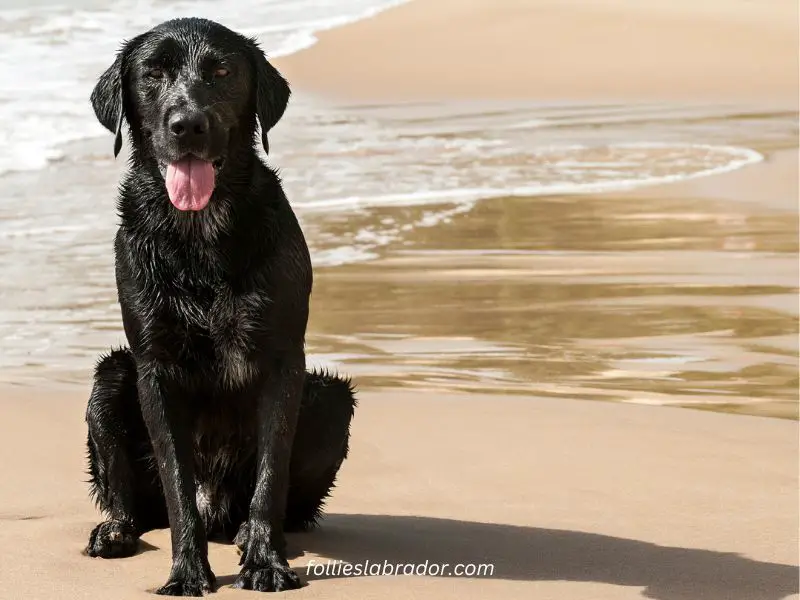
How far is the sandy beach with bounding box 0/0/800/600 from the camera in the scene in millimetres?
4277

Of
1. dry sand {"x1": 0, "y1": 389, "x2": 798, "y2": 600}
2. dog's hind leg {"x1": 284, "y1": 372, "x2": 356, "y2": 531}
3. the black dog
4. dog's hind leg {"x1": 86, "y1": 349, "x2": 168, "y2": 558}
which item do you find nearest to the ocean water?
dry sand {"x1": 0, "y1": 389, "x2": 798, "y2": 600}

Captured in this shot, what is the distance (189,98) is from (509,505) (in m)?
1.85

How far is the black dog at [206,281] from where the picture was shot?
403 cm

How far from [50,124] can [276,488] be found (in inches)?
536

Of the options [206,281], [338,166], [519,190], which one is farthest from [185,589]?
[338,166]

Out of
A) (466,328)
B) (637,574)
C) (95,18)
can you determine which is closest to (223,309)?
(637,574)

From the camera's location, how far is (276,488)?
13.4 ft

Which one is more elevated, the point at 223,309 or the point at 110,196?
the point at 223,309

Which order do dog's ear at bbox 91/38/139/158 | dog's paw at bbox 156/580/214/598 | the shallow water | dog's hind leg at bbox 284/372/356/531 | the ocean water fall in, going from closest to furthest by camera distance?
dog's paw at bbox 156/580/214/598
dog's ear at bbox 91/38/139/158
dog's hind leg at bbox 284/372/356/531
the shallow water
the ocean water

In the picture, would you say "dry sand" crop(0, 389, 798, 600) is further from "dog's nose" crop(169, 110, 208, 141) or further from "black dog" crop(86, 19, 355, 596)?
"dog's nose" crop(169, 110, 208, 141)

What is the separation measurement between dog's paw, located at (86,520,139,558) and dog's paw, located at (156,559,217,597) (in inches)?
16.6

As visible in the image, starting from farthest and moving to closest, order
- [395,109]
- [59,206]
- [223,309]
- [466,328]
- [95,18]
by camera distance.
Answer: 1. [95,18]
2. [395,109]
3. [59,206]
4. [466,328]
5. [223,309]

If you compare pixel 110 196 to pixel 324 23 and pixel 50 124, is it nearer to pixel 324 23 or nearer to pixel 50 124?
pixel 50 124

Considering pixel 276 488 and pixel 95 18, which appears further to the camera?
pixel 95 18
